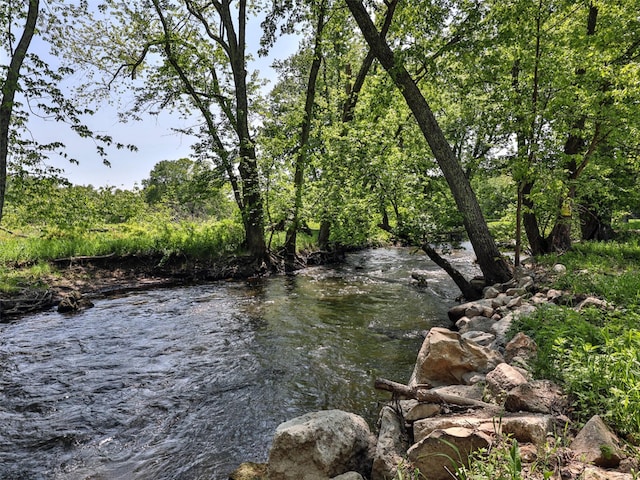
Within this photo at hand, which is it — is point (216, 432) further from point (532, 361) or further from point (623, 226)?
point (623, 226)

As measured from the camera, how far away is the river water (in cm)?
371

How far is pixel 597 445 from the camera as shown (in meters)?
2.22

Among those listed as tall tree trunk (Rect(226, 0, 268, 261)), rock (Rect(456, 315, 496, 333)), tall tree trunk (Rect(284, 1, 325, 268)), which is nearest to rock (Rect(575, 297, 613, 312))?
rock (Rect(456, 315, 496, 333))

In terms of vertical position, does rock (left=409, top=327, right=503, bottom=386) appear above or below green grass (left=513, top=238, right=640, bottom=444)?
below

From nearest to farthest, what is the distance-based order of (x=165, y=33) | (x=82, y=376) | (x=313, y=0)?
(x=82, y=376), (x=313, y=0), (x=165, y=33)

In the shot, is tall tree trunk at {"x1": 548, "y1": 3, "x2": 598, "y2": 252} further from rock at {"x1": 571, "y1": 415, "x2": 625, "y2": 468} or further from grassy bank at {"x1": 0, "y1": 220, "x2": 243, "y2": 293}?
grassy bank at {"x1": 0, "y1": 220, "x2": 243, "y2": 293}

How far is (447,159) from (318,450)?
25.2ft

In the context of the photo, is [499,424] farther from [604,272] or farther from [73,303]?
[73,303]

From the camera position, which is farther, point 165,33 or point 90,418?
point 165,33

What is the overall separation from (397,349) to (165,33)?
15.4 m

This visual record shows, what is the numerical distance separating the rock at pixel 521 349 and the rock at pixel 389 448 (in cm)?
177

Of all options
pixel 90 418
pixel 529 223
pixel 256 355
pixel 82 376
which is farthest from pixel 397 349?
pixel 529 223

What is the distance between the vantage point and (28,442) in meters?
3.89

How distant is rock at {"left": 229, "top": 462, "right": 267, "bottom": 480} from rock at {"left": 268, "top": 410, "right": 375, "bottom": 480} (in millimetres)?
252
